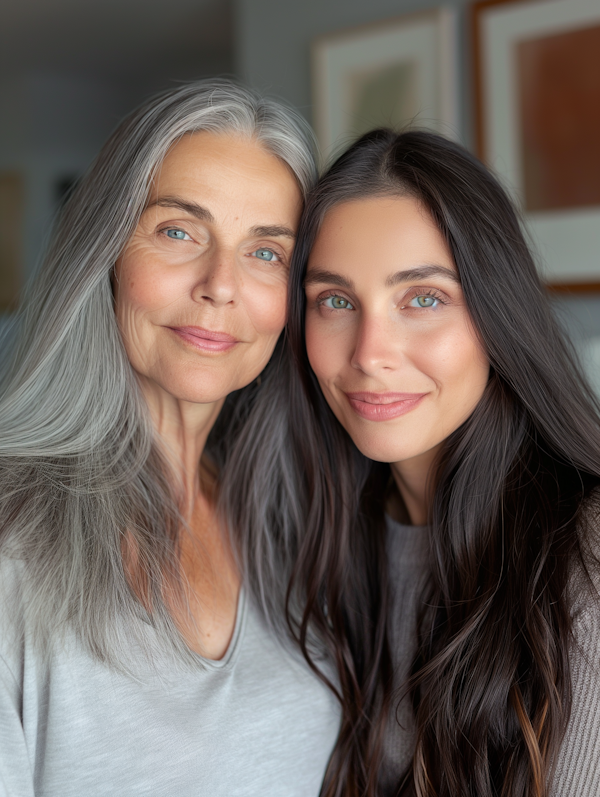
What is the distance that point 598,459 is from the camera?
46.9 inches

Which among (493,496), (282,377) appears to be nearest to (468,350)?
(493,496)

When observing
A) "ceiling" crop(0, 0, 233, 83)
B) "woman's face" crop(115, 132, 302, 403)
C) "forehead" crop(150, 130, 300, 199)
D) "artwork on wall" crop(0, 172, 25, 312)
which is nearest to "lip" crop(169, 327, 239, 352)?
"woman's face" crop(115, 132, 302, 403)

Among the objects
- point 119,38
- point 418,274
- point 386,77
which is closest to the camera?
point 418,274

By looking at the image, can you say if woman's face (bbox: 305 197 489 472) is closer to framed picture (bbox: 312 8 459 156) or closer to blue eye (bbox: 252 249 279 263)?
blue eye (bbox: 252 249 279 263)

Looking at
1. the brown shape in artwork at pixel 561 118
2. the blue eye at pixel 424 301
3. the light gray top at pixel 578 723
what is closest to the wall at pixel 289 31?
the brown shape in artwork at pixel 561 118

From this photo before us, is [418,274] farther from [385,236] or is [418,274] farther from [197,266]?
[197,266]

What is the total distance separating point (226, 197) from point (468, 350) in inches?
18.5

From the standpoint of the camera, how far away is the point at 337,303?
1257mm

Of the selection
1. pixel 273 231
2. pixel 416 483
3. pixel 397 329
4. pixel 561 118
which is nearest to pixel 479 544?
pixel 416 483

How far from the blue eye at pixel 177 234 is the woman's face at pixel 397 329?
0.23m

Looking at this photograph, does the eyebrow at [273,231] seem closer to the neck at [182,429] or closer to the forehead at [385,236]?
the forehead at [385,236]

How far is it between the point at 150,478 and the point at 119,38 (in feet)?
12.9

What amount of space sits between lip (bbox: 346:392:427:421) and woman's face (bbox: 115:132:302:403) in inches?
9.5

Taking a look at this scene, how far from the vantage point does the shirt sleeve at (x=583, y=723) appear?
102 cm
